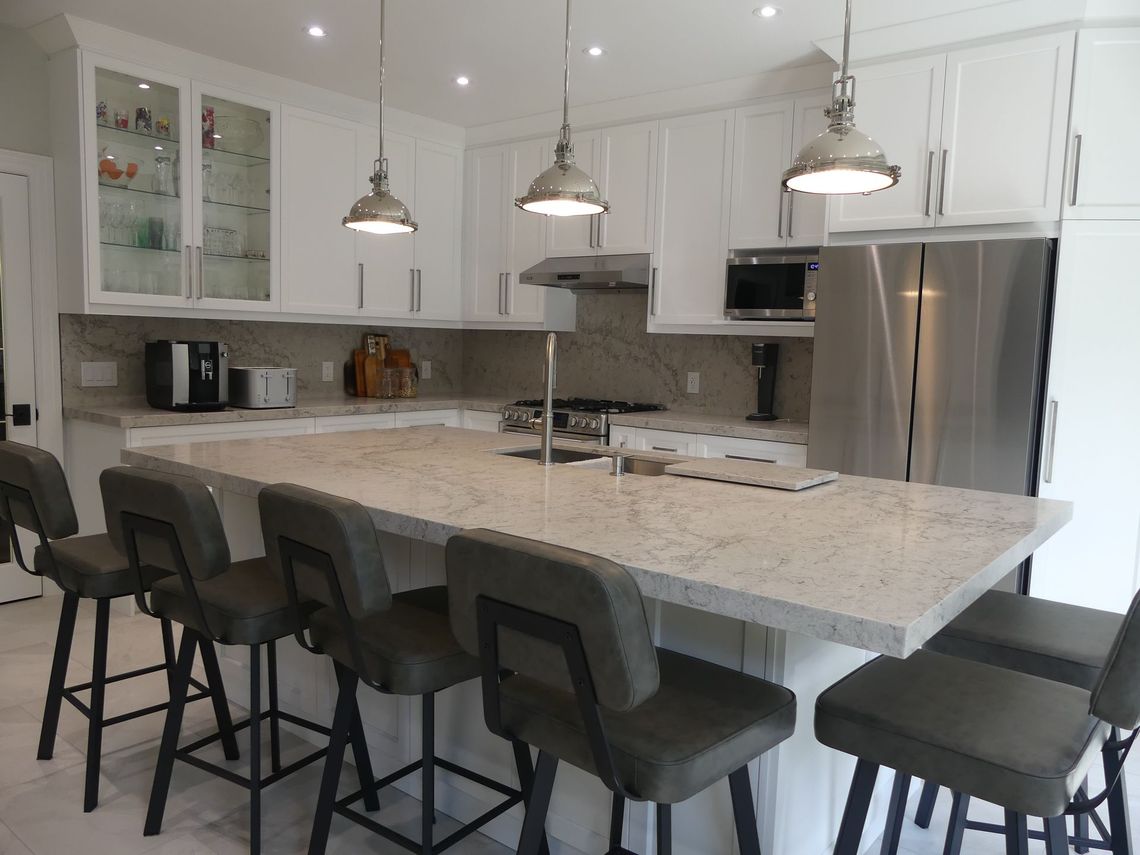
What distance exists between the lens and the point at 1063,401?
3029 mm

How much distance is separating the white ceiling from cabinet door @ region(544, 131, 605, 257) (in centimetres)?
31

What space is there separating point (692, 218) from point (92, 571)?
312 cm

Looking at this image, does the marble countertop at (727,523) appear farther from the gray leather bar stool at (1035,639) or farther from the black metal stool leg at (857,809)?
the black metal stool leg at (857,809)

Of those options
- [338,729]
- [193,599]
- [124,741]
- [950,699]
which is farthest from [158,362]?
[950,699]

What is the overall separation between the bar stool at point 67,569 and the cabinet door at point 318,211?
2.27 m

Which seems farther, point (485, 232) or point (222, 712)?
point (485, 232)

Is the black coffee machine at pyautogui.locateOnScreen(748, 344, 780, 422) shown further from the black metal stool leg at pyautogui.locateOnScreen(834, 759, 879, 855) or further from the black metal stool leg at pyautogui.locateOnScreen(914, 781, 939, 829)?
the black metal stool leg at pyautogui.locateOnScreen(834, 759, 879, 855)

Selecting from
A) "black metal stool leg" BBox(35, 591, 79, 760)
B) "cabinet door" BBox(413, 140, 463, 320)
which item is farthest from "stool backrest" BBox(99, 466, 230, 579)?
"cabinet door" BBox(413, 140, 463, 320)

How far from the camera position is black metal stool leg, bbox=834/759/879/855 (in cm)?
142

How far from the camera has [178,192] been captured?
3.93 m

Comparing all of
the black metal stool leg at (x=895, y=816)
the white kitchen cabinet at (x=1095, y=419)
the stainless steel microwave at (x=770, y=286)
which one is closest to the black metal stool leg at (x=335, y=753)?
the black metal stool leg at (x=895, y=816)

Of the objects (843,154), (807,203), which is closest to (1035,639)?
(843,154)

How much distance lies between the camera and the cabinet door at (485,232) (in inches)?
199

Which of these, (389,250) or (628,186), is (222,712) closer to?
(389,250)
